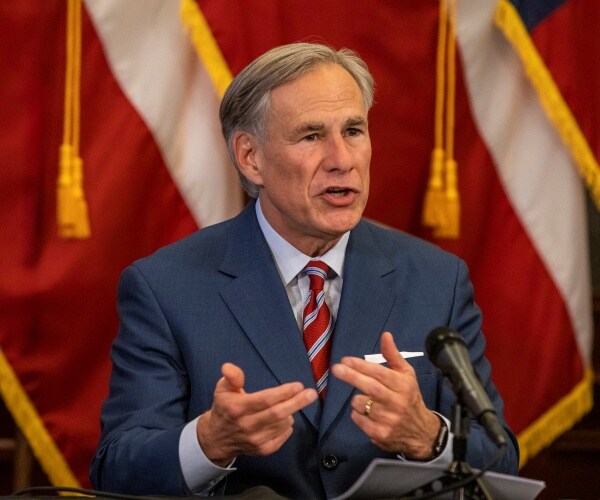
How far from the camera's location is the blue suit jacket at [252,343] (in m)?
2.17

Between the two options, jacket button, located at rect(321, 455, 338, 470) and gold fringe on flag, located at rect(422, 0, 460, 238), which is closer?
jacket button, located at rect(321, 455, 338, 470)

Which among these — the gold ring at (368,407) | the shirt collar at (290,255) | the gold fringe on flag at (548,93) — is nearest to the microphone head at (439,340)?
the gold ring at (368,407)

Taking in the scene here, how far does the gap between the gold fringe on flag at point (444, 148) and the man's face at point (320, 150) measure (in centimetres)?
83

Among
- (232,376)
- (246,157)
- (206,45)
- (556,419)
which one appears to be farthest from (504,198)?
(232,376)

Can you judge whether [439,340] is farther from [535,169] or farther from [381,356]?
[535,169]

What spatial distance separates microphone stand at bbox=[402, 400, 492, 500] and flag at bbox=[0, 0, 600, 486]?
5.15 ft

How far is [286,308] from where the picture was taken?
7.57 feet

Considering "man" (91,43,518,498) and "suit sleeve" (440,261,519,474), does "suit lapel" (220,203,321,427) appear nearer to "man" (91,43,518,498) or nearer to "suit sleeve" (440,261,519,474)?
"man" (91,43,518,498)

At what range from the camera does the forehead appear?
2.32 metres

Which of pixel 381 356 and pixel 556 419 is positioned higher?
pixel 381 356

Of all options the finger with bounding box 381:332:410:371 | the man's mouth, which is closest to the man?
the man's mouth

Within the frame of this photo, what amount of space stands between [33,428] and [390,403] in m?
1.44

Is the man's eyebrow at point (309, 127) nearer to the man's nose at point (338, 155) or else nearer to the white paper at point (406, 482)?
the man's nose at point (338, 155)

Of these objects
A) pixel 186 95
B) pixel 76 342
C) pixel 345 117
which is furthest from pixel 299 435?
pixel 186 95
